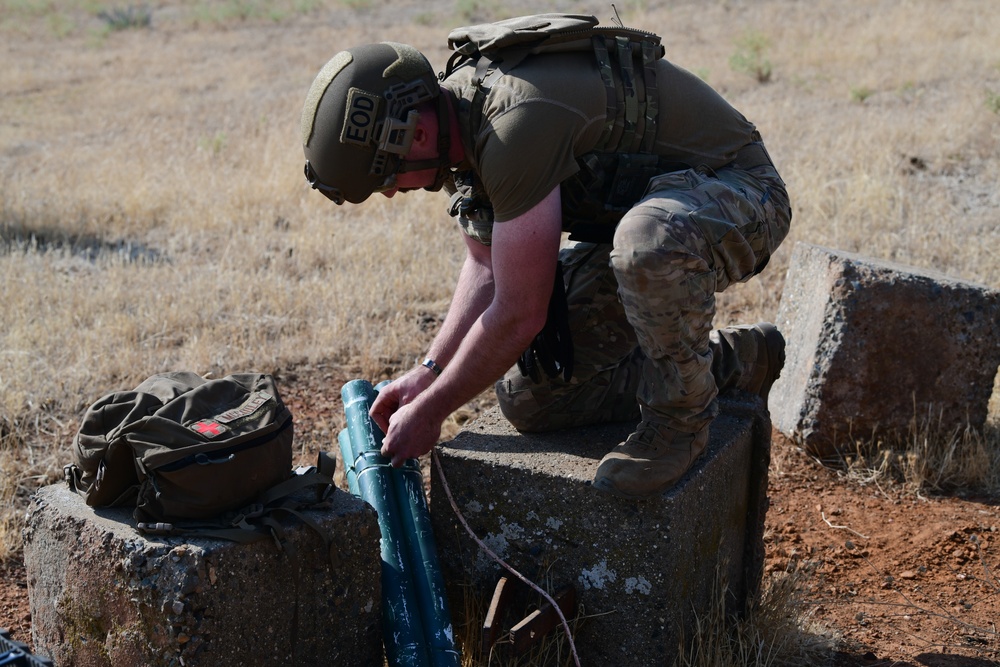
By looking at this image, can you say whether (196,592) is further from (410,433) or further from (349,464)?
(349,464)

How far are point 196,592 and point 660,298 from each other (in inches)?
59.6

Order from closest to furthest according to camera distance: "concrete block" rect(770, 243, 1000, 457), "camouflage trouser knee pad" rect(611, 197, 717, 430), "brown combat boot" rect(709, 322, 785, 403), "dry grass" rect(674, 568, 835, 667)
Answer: "camouflage trouser knee pad" rect(611, 197, 717, 430) < "dry grass" rect(674, 568, 835, 667) < "brown combat boot" rect(709, 322, 785, 403) < "concrete block" rect(770, 243, 1000, 457)

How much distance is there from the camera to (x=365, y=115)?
9.91ft

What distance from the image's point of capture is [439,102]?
10.3 ft

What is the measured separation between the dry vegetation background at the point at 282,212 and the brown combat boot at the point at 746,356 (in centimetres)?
187

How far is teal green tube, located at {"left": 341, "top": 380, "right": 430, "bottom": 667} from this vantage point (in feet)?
10.1

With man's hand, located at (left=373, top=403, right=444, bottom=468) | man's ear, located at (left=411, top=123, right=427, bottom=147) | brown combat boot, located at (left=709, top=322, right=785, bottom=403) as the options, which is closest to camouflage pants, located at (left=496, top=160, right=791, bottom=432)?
brown combat boot, located at (left=709, top=322, right=785, bottom=403)

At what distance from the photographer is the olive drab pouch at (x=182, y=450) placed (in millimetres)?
2650

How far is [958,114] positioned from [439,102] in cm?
761

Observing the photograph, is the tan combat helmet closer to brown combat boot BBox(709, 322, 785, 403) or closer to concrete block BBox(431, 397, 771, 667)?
concrete block BBox(431, 397, 771, 667)

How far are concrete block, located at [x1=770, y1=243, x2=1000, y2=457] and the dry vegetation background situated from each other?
585 millimetres

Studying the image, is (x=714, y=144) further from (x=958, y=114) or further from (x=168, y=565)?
(x=958, y=114)

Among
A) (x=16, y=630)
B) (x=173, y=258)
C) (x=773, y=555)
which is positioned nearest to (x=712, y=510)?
(x=773, y=555)

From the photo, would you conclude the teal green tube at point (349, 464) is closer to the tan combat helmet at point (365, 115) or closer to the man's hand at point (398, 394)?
the man's hand at point (398, 394)
